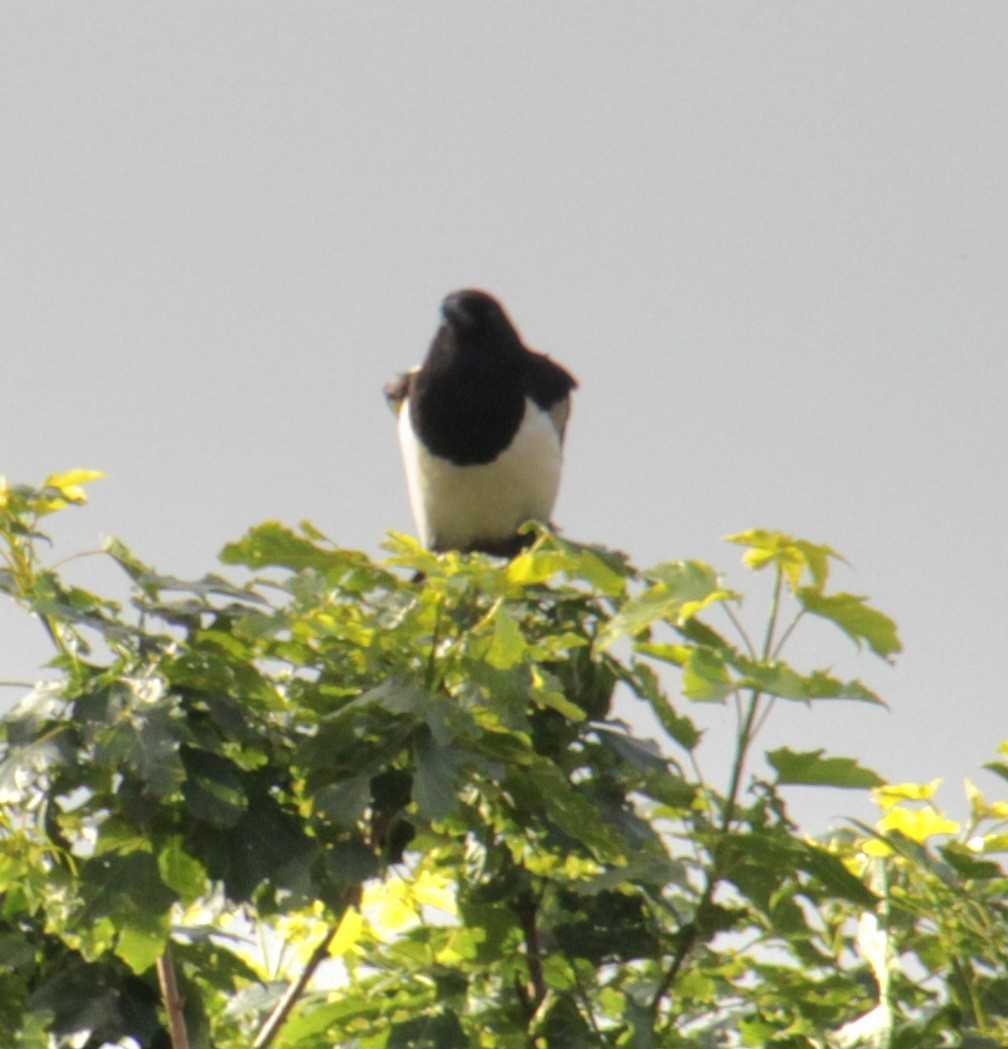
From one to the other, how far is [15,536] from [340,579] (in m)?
0.39

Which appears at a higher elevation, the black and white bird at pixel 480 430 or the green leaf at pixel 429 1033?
the black and white bird at pixel 480 430

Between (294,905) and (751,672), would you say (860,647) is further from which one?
(294,905)

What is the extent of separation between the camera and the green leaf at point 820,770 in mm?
1895

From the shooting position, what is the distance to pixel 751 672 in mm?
1795

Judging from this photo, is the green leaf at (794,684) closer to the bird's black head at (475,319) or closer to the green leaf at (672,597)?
the green leaf at (672,597)

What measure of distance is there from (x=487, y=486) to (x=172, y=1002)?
3.39m

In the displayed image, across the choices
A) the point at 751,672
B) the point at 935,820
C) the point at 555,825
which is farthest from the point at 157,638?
the point at 935,820

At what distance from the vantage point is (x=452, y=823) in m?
2.22

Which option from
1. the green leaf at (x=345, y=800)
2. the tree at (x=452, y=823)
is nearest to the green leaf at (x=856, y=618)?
the tree at (x=452, y=823)

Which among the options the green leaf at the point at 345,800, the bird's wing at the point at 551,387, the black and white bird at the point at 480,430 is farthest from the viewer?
the bird's wing at the point at 551,387

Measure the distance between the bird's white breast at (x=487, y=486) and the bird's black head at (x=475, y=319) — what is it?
0.27 meters

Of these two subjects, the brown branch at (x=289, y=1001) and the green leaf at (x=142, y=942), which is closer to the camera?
the green leaf at (x=142, y=942)

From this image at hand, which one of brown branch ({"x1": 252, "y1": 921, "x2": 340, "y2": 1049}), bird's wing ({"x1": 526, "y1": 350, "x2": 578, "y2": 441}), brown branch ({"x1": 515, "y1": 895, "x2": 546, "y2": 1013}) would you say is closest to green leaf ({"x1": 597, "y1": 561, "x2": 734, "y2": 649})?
brown branch ({"x1": 515, "y1": 895, "x2": 546, "y2": 1013})

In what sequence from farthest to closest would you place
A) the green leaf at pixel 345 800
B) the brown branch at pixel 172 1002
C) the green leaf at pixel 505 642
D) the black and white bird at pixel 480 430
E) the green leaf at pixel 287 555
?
the black and white bird at pixel 480 430, the brown branch at pixel 172 1002, the green leaf at pixel 287 555, the green leaf at pixel 345 800, the green leaf at pixel 505 642
